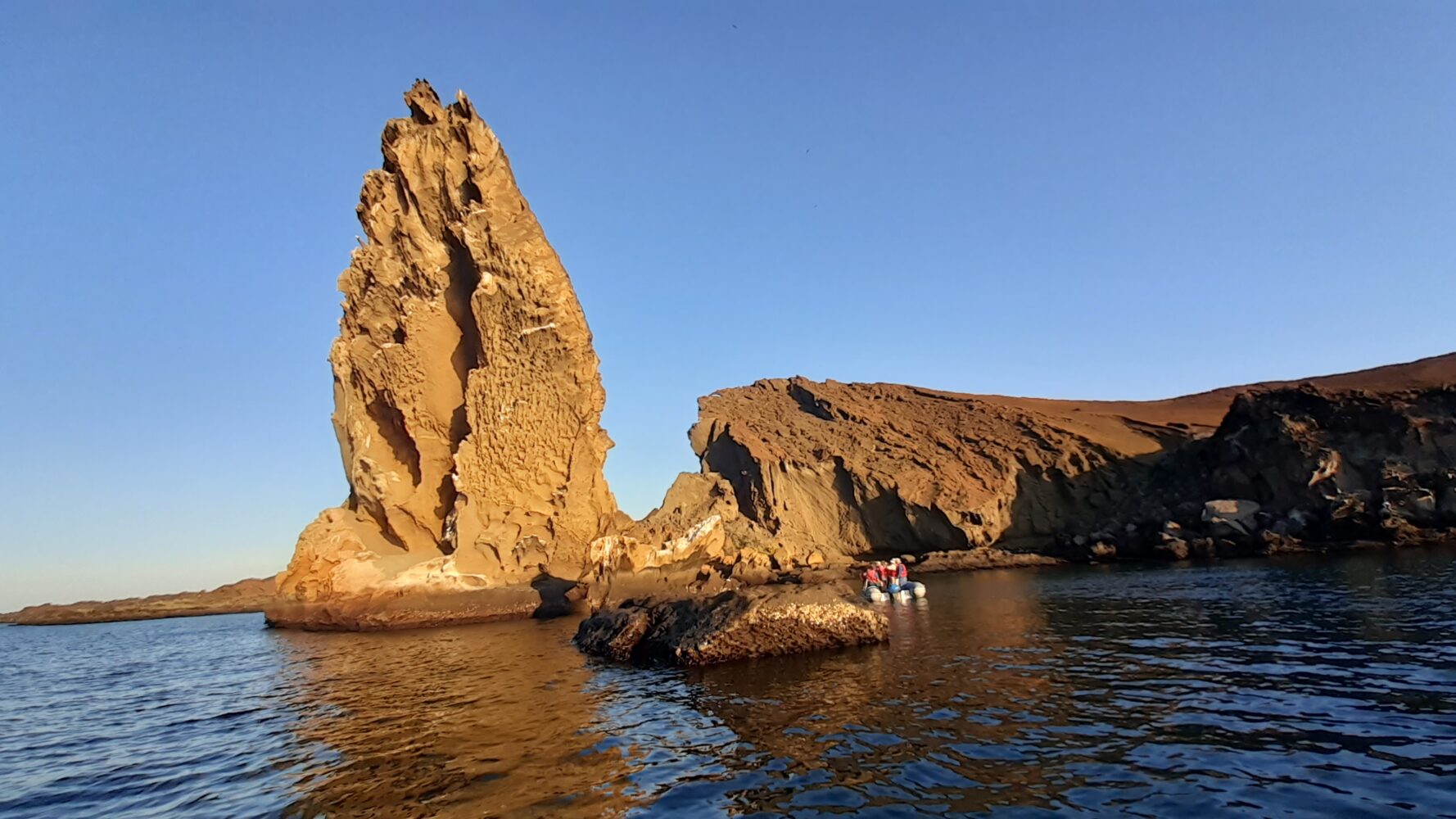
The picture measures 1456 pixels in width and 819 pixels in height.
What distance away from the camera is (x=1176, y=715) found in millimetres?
7223

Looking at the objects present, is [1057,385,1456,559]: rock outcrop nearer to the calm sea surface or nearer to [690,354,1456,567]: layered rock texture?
[690,354,1456,567]: layered rock texture

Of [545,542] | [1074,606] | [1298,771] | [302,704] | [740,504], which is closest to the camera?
[1298,771]

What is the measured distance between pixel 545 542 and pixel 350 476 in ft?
28.7

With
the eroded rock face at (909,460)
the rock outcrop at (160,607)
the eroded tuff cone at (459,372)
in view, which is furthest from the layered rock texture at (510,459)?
the rock outcrop at (160,607)

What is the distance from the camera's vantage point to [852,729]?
303 inches

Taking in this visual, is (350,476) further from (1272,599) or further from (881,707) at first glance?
(1272,599)

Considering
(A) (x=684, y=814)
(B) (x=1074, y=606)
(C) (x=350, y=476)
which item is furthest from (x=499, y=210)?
(A) (x=684, y=814)

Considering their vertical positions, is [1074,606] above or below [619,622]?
below

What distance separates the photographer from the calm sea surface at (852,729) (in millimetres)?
5629

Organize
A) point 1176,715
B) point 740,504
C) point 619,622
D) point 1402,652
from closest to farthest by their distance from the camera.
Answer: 1. point 1176,715
2. point 1402,652
3. point 619,622
4. point 740,504

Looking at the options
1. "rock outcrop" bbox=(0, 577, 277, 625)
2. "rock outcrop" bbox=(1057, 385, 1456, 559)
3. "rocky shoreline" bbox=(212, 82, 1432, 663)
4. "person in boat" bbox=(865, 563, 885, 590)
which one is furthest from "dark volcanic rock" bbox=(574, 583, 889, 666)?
"rock outcrop" bbox=(0, 577, 277, 625)

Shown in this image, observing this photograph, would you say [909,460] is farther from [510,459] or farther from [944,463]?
[510,459]

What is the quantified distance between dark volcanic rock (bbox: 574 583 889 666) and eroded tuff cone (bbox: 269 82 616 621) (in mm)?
14937

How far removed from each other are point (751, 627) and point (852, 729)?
17.1 feet
